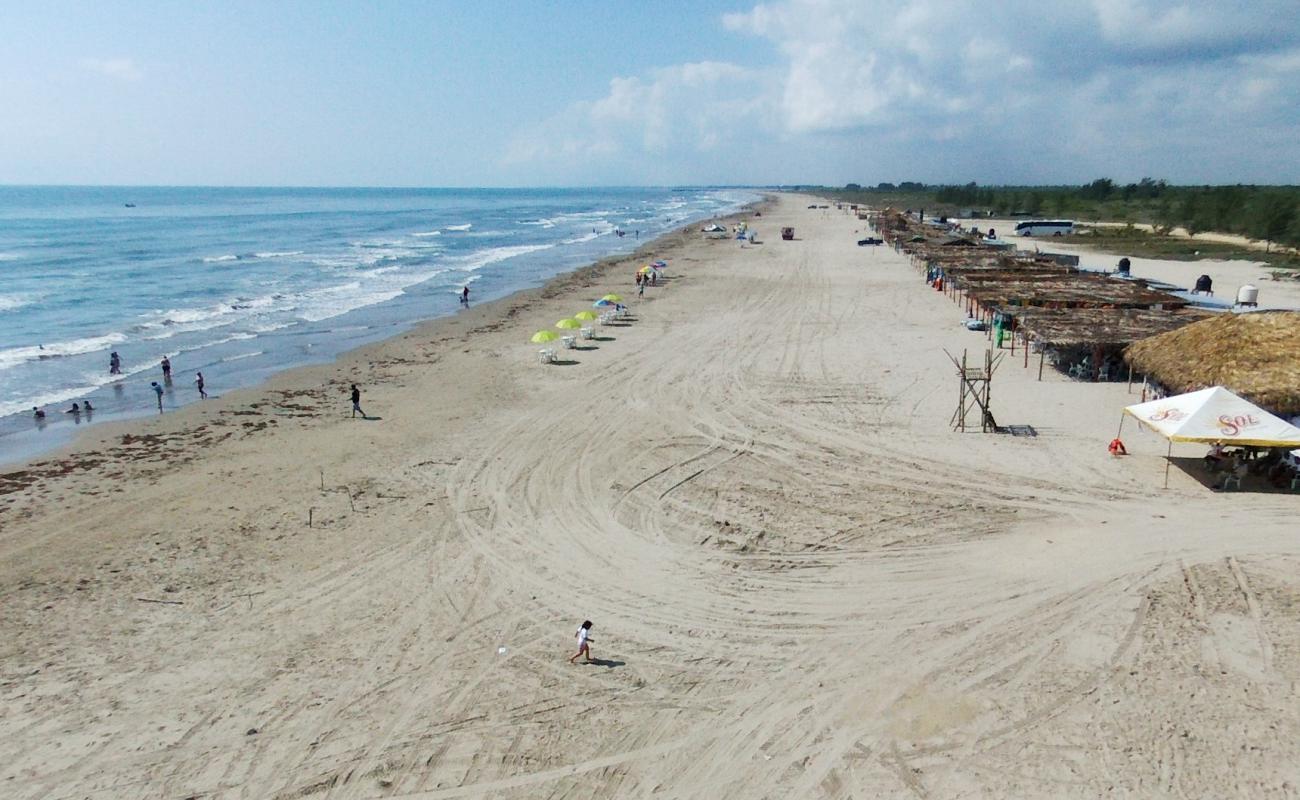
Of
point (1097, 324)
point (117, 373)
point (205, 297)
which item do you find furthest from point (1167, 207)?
point (117, 373)

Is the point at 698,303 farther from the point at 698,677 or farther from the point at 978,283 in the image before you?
the point at 698,677

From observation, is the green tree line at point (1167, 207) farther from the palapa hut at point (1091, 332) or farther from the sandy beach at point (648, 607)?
the sandy beach at point (648, 607)

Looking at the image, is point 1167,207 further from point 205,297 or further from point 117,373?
point 117,373

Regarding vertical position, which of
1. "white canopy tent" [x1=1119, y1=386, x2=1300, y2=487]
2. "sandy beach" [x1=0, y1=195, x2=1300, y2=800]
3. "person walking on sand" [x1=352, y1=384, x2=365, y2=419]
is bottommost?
"sandy beach" [x1=0, y1=195, x2=1300, y2=800]

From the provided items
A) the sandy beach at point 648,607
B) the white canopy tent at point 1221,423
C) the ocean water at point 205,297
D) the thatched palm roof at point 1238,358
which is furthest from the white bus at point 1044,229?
the white canopy tent at point 1221,423

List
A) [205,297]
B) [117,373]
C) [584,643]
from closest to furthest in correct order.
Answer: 1. [584,643]
2. [117,373]
3. [205,297]

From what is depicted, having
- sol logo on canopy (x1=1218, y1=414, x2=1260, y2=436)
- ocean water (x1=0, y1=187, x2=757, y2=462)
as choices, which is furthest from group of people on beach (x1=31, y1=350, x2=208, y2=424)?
sol logo on canopy (x1=1218, y1=414, x2=1260, y2=436)

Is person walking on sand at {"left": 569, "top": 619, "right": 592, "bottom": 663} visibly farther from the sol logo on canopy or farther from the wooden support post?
the sol logo on canopy
